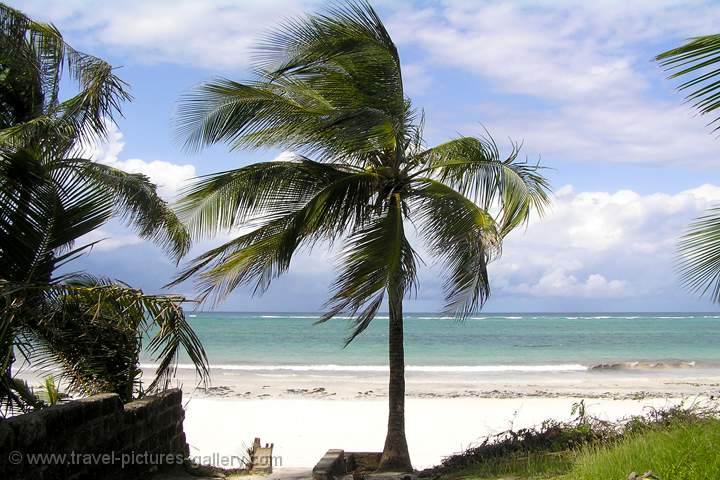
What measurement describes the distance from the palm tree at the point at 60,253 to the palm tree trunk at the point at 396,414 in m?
3.61

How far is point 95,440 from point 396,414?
4.83m

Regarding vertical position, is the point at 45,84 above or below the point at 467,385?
above

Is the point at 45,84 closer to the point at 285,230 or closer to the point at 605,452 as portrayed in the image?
the point at 285,230

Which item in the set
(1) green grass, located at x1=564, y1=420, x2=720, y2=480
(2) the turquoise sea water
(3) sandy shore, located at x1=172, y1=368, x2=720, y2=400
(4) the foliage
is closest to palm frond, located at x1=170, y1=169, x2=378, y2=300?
(4) the foliage

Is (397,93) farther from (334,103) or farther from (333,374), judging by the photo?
(333,374)

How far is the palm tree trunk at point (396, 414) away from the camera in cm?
981

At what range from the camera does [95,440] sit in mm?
6102

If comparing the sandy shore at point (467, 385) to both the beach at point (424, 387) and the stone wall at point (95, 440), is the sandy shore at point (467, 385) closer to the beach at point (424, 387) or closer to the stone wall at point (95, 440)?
the beach at point (424, 387)

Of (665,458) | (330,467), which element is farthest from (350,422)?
(665,458)

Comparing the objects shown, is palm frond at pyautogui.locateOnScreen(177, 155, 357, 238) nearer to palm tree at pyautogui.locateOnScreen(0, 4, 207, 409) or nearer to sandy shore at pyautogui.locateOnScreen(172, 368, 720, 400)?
palm tree at pyautogui.locateOnScreen(0, 4, 207, 409)

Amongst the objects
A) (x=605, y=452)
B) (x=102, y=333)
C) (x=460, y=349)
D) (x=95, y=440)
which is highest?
(x=460, y=349)

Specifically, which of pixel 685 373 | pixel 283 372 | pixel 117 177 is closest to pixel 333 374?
pixel 283 372

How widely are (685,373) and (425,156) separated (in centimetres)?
2434

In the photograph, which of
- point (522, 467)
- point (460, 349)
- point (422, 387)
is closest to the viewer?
point (522, 467)
